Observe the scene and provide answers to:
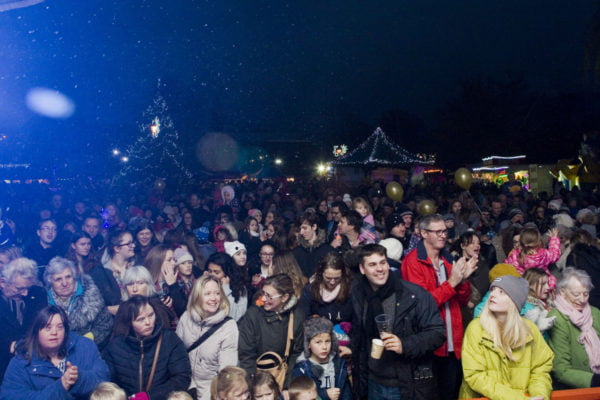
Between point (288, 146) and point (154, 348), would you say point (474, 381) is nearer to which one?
point (154, 348)

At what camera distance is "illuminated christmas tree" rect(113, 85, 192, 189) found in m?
23.4

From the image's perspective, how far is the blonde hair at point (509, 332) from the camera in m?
2.99

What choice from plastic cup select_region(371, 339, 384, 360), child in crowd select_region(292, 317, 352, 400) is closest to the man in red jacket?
child in crowd select_region(292, 317, 352, 400)

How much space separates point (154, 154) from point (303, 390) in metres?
24.2

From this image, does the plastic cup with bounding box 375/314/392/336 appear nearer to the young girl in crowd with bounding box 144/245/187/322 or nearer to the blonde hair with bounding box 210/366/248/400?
the blonde hair with bounding box 210/366/248/400

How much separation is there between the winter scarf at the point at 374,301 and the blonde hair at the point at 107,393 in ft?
5.89

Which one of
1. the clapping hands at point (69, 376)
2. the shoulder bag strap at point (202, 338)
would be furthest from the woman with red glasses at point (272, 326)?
the clapping hands at point (69, 376)

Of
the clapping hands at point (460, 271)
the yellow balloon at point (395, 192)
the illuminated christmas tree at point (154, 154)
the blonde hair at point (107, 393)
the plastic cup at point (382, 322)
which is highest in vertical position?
the illuminated christmas tree at point (154, 154)

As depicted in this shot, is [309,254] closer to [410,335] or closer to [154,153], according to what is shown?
[410,335]

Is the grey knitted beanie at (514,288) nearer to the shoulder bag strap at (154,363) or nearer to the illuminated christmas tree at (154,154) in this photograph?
the shoulder bag strap at (154,363)

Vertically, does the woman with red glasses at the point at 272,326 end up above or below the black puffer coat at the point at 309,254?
below

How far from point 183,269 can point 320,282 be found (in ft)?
5.80

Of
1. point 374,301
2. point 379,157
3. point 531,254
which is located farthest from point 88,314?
point 379,157

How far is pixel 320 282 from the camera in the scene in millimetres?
4324
